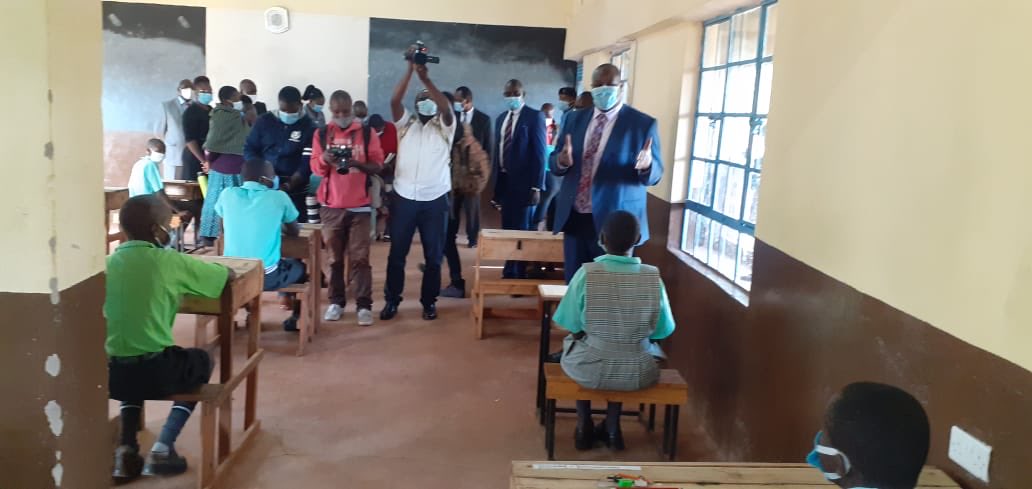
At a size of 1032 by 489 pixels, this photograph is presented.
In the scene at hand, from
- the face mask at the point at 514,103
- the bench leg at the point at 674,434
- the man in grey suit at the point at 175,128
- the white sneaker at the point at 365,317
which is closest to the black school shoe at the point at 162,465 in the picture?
the bench leg at the point at 674,434

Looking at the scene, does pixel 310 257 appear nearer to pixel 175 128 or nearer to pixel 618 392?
pixel 618 392

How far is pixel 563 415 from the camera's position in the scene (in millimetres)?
4039

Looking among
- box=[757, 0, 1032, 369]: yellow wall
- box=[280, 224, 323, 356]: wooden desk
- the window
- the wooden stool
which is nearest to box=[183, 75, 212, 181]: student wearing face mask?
box=[280, 224, 323, 356]: wooden desk

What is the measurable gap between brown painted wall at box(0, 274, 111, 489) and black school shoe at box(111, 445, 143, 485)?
0.88 m

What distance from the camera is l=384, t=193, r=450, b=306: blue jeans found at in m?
5.34

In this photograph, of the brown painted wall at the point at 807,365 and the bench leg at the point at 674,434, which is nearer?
the brown painted wall at the point at 807,365

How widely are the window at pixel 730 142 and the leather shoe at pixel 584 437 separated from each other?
966 mm

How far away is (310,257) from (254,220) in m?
0.47

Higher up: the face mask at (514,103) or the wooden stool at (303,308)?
the face mask at (514,103)

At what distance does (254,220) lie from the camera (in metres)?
4.40

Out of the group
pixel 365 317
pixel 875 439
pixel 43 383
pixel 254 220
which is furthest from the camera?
pixel 365 317

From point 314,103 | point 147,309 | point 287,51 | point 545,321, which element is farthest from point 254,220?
point 287,51

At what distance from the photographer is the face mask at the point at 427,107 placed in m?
5.26

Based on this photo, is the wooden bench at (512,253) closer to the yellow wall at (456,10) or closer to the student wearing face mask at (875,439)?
the student wearing face mask at (875,439)
